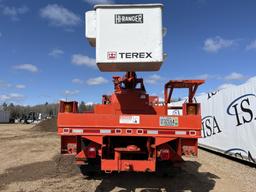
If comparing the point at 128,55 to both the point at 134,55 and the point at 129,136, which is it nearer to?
the point at 134,55

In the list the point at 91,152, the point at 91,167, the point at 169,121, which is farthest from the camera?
the point at 91,167

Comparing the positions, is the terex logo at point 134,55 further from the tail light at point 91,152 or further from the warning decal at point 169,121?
the tail light at point 91,152

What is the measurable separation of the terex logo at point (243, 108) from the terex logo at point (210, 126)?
1.91 m

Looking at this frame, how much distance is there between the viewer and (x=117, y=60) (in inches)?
257

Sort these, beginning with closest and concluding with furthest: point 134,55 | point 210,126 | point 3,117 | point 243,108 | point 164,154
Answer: point 134,55
point 164,154
point 243,108
point 210,126
point 3,117

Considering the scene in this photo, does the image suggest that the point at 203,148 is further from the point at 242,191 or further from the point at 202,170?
the point at 242,191

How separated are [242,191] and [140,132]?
2.70 m

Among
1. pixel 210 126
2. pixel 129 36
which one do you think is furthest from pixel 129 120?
pixel 210 126

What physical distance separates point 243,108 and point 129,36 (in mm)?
6667

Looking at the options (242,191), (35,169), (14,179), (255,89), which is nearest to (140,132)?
(242,191)

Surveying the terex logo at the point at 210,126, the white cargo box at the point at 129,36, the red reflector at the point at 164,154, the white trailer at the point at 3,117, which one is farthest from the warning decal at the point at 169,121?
the white trailer at the point at 3,117

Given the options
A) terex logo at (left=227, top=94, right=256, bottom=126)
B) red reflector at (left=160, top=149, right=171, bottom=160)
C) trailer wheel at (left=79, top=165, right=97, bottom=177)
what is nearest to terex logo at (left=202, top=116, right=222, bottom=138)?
terex logo at (left=227, top=94, right=256, bottom=126)

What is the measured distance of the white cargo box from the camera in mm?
6480

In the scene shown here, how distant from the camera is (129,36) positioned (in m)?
6.55
